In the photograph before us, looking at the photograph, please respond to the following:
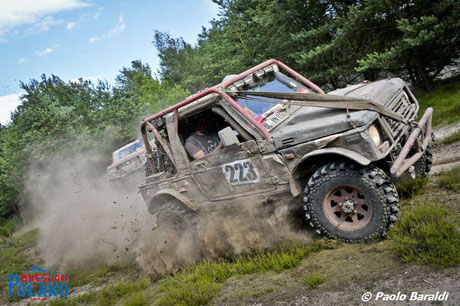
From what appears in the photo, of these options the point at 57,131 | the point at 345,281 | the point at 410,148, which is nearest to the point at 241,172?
the point at 345,281

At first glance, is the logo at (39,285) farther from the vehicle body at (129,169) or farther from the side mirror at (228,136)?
the vehicle body at (129,169)

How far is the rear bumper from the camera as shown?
3404 millimetres

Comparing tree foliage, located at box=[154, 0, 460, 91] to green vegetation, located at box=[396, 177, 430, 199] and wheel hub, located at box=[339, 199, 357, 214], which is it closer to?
green vegetation, located at box=[396, 177, 430, 199]

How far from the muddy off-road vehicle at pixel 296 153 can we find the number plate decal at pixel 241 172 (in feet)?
0.04

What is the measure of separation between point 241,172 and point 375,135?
1.68 meters

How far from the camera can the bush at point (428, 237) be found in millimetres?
2859

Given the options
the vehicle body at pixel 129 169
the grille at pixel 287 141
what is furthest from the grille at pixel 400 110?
the vehicle body at pixel 129 169

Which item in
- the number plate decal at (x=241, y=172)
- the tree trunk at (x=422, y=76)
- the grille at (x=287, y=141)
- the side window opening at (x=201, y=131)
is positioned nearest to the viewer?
the grille at (x=287, y=141)

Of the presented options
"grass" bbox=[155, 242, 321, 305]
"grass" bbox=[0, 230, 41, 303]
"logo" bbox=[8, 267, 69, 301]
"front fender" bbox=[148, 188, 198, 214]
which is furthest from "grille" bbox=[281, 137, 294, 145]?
"grass" bbox=[0, 230, 41, 303]

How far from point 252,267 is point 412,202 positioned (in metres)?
2.20

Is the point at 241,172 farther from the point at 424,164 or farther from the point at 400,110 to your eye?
the point at 424,164

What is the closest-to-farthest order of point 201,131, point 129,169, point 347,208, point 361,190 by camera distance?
1. point 361,190
2. point 347,208
3. point 201,131
4. point 129,169

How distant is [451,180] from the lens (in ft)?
14.3

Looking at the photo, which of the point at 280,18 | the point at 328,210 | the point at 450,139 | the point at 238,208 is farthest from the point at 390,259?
the point at 280,18
